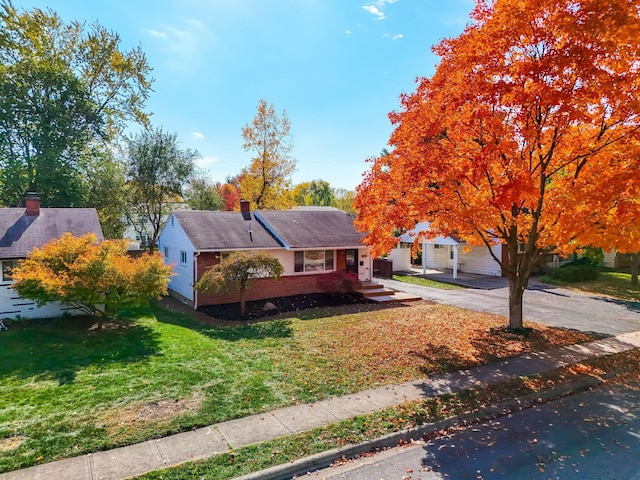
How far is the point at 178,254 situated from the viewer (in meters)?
18.9

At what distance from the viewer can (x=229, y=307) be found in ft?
54.8

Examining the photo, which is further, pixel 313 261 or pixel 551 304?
pixel 313 261

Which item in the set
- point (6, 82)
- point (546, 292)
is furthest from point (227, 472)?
point (6, 82)

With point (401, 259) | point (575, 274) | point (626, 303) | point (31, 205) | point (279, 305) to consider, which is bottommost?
point (279, 305)

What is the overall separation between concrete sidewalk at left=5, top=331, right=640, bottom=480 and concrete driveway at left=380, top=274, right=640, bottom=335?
5.41 metres

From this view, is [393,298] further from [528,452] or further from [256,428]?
[256,428]

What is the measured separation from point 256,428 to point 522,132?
8.92 metres

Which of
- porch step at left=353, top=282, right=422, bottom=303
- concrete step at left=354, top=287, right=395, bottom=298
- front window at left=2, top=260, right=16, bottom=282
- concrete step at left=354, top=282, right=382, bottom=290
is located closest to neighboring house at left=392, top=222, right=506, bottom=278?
concrete step at left=354, top=282, right=382, bottom=290

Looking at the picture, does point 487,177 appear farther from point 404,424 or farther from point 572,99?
point 404,424

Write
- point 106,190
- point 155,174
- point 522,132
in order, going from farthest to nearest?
point 155,174, point 106,190, point 522,132

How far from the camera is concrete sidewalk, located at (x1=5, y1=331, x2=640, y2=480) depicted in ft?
16.8

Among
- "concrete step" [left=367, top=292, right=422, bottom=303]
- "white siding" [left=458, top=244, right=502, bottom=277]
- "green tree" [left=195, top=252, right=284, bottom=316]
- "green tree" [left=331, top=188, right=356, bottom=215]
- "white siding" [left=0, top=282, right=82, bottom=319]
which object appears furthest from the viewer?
"green tree" [left=331, top=188, right=356, bottom=215]

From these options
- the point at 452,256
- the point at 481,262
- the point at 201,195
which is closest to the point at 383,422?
the point at 481,262

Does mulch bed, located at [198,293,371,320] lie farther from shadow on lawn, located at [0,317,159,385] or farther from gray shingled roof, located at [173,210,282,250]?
shadow on lawn, located at [0,317,159,385]
